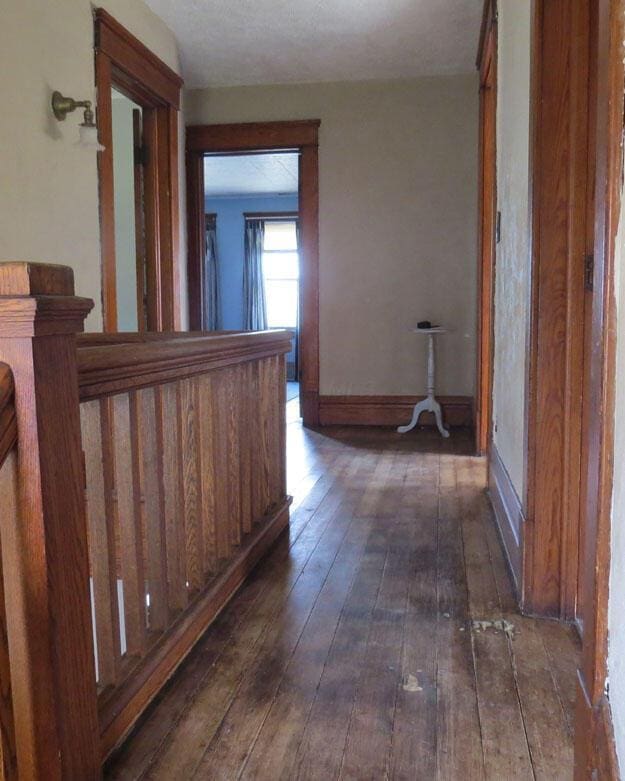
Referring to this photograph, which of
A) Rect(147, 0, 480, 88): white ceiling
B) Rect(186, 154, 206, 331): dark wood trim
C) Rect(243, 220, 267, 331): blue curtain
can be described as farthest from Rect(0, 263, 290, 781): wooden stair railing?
Rect(243, 220, 267, 331): blue curtain

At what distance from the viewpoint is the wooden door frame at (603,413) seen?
960mm

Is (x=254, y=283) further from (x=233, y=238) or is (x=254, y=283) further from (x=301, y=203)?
(x=301, y=203)

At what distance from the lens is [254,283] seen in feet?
32.9

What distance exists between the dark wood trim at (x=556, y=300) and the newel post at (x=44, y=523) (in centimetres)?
128

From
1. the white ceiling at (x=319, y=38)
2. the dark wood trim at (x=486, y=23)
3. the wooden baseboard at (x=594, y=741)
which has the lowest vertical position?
the wooden baseboard at (x=594, y=741)

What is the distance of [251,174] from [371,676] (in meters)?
7.27

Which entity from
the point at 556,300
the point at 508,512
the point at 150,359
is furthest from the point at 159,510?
the point at 508,512

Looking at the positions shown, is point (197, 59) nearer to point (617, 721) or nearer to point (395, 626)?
point (395, 626)

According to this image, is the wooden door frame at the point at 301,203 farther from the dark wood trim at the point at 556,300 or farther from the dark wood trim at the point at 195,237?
the dark wood trim at the point at 556,300

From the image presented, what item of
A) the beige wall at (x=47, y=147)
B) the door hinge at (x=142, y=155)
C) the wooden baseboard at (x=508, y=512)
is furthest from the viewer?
the door hinge at (x=142, y=155)

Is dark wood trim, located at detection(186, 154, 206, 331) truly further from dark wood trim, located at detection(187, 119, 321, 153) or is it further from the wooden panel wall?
the wooden panel wall

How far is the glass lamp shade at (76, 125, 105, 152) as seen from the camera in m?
3.06

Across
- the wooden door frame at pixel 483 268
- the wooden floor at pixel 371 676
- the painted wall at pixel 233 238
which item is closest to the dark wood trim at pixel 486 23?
the wooden door frame at pixel 483 268

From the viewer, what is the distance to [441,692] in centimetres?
150
